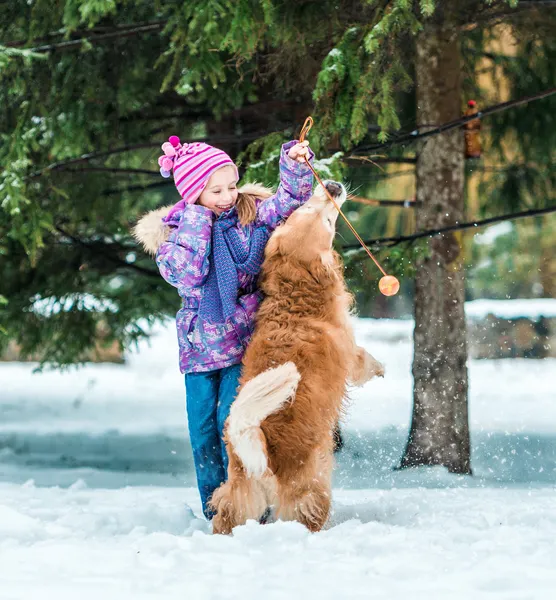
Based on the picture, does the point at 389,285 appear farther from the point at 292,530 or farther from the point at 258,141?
the point at 258,141

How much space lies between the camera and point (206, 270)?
395cm

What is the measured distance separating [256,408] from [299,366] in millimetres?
346

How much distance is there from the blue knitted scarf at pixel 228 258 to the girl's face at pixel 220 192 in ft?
0.18

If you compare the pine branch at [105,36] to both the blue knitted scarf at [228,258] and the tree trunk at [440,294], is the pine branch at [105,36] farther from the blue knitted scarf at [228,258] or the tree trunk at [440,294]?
the blue knitted scarf at [228,258]

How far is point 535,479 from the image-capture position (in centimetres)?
652

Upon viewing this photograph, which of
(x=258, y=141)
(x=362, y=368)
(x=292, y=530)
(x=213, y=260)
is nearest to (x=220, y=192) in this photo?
(x=213, y=260)

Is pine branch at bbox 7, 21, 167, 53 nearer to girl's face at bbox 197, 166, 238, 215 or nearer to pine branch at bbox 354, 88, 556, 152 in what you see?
pine branch at bbox 354, 88, 556, 152

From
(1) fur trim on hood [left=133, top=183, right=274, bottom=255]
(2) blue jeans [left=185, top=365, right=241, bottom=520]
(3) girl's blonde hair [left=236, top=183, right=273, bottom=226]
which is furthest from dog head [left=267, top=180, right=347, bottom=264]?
(2) blue jeans [left=185, top=365, right=241, bottom=520]

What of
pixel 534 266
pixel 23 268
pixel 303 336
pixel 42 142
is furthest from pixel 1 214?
pixel 534 266

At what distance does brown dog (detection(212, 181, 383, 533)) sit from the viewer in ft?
12.3

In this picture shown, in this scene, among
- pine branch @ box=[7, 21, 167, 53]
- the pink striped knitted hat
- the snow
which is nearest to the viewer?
the pink striped knitted hat

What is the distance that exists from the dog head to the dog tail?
566 millimetres

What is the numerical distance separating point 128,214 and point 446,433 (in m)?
4.65

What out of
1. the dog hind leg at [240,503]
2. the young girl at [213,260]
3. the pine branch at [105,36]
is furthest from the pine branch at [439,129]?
the dog hind leg at [240,503]
